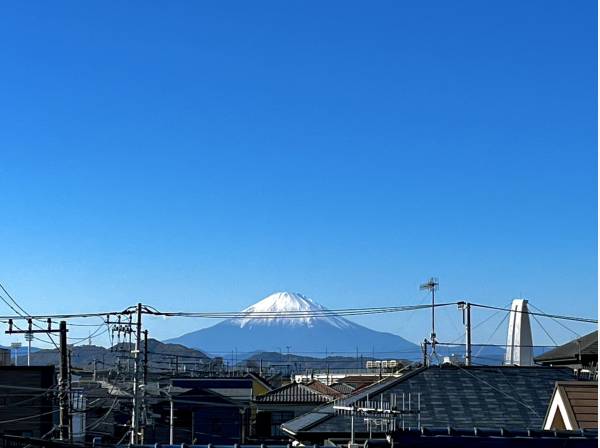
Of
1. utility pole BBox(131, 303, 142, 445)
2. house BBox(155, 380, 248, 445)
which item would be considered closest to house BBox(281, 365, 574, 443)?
utility pole BBox(131, 303, 142, 445)

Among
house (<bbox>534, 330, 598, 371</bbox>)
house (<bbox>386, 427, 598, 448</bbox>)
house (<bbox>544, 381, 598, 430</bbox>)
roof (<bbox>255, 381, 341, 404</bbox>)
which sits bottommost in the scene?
roof (<bbox>255, 381, 341, 404</bbox>)

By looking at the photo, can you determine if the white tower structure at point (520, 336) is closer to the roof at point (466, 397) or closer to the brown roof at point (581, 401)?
the roof at point (466, 397)

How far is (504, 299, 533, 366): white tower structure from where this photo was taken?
139 feet

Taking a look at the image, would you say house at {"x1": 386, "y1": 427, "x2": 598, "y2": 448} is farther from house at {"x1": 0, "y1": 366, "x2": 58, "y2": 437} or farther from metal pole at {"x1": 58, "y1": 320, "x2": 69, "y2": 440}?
house at {"x1": 0, "y1": 366, "x2": 58, "y2": 437}

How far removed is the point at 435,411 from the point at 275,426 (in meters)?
24.1

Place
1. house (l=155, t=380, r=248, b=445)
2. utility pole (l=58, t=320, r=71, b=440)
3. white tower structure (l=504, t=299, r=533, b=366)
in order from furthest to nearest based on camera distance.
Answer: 1. house (l=155, t=380, r=248, b=445)
2. white tower structure (l=504, t=299, r=533, b=366)
3. utility pole (l=58, t=320, r=71, b=440)

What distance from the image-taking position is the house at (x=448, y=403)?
23453mm

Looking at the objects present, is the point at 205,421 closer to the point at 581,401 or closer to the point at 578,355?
the point at 578,355

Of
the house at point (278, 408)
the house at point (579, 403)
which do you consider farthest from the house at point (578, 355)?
the house at point (278, 408)

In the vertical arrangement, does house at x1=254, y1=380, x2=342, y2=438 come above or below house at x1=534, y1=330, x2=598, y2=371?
below

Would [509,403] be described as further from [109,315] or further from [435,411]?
[109,315]

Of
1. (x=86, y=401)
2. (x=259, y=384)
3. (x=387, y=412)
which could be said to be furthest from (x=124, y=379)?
(x=387, y=412)

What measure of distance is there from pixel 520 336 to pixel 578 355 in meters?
15.9

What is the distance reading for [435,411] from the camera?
84.3 feet
